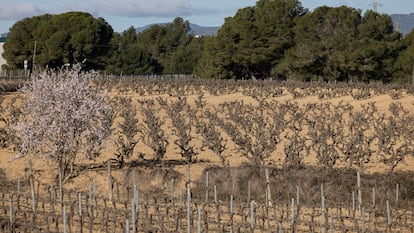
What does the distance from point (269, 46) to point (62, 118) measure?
47852 millimetres

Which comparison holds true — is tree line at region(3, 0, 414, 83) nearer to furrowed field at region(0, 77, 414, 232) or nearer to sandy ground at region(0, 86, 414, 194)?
furrowed field at region(0, 77, 414, 232)

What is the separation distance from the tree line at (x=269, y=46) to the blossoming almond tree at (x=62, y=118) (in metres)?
40.5

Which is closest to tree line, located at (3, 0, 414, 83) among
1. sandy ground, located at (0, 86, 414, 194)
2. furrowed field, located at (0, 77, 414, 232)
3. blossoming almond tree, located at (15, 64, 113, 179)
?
furrowed field, located at (0, 77, 414, 232)

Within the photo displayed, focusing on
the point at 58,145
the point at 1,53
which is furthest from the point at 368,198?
the point at 1,53

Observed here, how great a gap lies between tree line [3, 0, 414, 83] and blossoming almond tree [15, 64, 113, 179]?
40492 millimetres

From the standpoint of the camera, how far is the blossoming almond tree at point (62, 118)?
58.9ft

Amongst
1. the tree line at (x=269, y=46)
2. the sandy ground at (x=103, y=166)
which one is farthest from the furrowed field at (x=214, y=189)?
the tree line at (x=269, y=46)

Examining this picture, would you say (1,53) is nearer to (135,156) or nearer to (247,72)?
(247,72)

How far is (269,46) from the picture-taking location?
64.5 m

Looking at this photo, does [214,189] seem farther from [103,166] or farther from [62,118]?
[103,166]

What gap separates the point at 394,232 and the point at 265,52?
5051 centimetres

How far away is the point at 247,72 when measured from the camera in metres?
67.5

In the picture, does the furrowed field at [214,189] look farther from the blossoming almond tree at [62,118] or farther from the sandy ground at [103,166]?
the blossoming almond tree at [62,118]

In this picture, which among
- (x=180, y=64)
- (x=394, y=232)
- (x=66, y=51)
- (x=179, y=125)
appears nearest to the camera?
(x=394, y=232)
